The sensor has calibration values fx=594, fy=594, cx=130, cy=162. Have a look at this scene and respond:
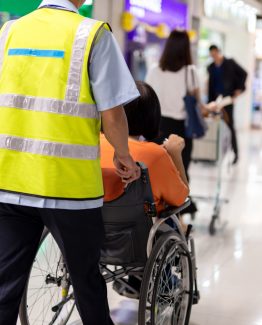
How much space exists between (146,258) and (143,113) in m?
0.60

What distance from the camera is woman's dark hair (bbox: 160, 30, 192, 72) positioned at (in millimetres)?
4395

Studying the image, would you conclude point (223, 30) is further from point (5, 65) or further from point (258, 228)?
point (5, 65)

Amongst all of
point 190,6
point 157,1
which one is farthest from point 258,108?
point 157,1

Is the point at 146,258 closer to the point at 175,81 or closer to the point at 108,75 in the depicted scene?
the point at 108,75

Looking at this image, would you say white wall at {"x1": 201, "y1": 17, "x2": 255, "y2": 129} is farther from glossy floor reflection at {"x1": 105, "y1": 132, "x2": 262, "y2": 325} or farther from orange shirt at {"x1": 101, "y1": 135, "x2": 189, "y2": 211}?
orange shirt at {"x1": 101, "y1": 135, "x2": 189, "y2": 211}

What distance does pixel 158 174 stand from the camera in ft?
7.86

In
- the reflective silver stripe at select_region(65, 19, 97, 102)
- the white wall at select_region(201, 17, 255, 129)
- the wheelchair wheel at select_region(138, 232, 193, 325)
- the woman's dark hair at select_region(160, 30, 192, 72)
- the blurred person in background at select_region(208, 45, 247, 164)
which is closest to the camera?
the reflective silver stripe at select_region(65, 19, 97, 102)

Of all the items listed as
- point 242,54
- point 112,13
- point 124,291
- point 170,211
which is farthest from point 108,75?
point 242,54

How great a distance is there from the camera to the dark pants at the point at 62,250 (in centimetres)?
188

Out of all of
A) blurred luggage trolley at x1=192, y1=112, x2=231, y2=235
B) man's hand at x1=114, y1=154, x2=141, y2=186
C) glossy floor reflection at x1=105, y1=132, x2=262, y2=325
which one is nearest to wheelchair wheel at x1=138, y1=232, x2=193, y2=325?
man's hand at x1=114, y1=154, x2=141, y2=186

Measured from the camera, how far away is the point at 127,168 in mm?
2002

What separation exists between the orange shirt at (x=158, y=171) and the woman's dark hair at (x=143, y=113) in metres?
0.10

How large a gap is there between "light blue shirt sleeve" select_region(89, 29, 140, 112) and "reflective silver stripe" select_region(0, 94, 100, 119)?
0.04 metres

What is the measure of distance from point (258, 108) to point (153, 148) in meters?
15.4
